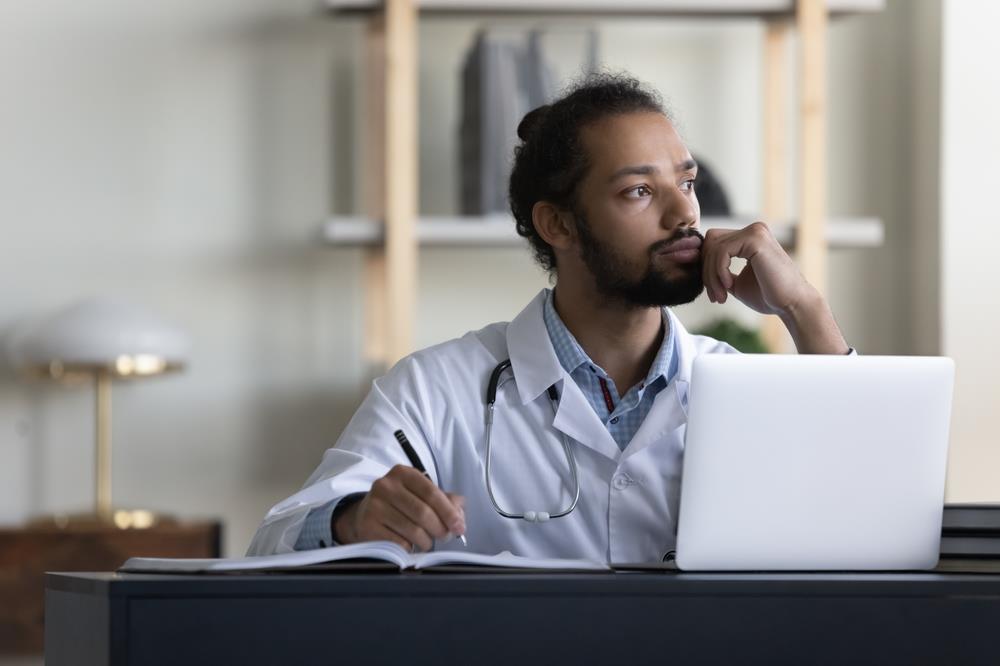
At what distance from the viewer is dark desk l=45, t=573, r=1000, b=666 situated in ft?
3.10

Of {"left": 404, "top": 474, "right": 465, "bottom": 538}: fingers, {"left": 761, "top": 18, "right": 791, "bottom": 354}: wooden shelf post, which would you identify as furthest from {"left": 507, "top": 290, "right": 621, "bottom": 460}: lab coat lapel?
{"left": 761, "top": 18, "right": 791, "bottom": 354}: wooden shelf post

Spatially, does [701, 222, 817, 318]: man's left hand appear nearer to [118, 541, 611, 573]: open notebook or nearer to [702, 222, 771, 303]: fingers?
[702, 222, 771, 303]: fingers

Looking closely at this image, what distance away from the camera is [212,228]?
11.4 ft

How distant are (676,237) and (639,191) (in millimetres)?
89

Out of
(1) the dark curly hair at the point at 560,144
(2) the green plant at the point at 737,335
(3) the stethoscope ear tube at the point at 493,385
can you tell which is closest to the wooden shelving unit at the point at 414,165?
(2) the green plant at the point at 737,335

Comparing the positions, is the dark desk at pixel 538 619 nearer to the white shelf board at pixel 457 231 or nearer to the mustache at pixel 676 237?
the mustache at pixel 676 237

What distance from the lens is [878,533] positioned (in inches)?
44.6

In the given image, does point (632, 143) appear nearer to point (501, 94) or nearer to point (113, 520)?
point (501, 94)

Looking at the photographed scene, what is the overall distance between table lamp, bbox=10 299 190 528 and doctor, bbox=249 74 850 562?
1.50 m

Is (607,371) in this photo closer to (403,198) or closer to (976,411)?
(403,198)

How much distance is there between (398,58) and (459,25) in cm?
41

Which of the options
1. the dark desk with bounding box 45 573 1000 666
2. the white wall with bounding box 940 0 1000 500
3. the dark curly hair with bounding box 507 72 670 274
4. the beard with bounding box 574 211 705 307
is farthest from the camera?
the white wall with bounding box 940 0 1000 500

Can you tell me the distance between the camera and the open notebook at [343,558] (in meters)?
1.05

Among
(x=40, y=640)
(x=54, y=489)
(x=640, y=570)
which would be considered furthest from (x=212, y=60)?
(x=640, y=570)
